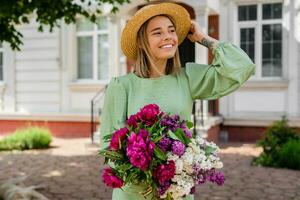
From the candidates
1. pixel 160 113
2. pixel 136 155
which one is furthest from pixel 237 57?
pixel 136 155

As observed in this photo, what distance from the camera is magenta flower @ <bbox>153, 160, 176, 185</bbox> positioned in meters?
1.78

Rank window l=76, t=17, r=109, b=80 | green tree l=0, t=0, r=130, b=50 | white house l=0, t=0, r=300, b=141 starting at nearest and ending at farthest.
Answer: green tree l=0, t=0, r=130, b=50
white house l=0, t=0, r=300, b=141
window l=76, t=17, r=109, b=80

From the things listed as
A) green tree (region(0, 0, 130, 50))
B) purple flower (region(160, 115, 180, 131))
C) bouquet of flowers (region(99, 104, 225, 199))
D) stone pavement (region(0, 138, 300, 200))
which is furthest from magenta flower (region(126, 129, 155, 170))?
stone pavement (region(0, 138, 300, 200))

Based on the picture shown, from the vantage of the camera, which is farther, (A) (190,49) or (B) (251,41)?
(B) (251,41)

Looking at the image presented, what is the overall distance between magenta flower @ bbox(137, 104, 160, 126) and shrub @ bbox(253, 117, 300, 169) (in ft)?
21.3

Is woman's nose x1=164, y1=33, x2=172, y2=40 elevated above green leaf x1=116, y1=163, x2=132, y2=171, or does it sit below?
above

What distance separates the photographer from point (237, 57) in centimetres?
202

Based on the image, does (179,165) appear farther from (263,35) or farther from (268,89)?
(263,35)

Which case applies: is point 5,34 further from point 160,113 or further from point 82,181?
point 160,113

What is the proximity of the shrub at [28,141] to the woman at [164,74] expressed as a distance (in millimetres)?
9283

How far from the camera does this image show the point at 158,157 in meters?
1.79

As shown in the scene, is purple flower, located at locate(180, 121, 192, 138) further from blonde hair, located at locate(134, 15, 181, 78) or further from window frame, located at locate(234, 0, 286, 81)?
window frame, located at locate(234, 0, 286, 81)

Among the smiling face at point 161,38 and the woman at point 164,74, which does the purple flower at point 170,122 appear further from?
the smiling face at point 161,38

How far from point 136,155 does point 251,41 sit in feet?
34.1
